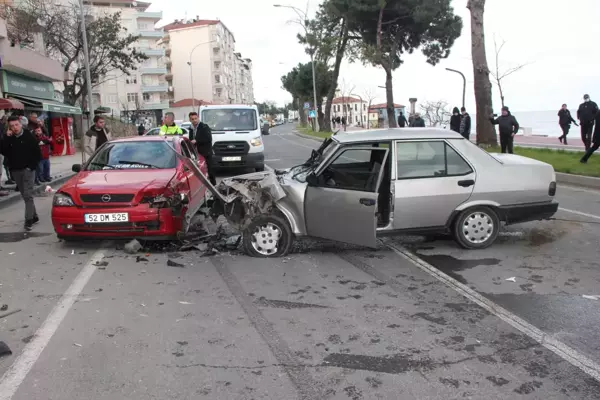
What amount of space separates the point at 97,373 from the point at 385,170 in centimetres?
403

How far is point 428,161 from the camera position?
6.34 m

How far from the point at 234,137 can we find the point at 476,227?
9.48m

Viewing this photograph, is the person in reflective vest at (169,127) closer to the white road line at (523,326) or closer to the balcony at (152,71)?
the white road line at (523,326)

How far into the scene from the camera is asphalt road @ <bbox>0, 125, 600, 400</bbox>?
3271 millimetres

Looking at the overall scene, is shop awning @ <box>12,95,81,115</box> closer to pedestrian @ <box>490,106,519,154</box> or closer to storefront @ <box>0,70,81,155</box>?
storefront @ <box>0,70,81,155</box>

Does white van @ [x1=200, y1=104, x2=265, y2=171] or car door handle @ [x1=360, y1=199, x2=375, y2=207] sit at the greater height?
white van @ [x1=200, y1=104, x2=265, y2=171]

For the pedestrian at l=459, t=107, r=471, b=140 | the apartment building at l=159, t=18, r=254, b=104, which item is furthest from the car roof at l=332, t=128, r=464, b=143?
the apartment building at l=159, t=18, r=254, b=104

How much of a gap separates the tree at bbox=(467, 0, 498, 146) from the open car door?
14895 mm

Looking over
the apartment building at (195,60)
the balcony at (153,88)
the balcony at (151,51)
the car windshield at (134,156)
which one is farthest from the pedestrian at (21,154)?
the apartment building at (195,60)

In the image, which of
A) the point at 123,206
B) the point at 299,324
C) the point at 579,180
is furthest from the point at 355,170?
the point at 579,180

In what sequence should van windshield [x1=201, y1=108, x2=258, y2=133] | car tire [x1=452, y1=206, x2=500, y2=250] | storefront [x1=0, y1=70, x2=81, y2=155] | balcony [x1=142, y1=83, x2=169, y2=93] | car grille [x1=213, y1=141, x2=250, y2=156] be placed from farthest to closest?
1. balcony [x1=142, y1=83, x2=169, y2=93]
2. storefront [x1=0, y1=70, x2=81, y2=155]
3. van windshield [x1=201, y1=108, x2=258, y2=133]
4. car grille [x1=213, y1=141, x2=250, y2=156]
5. car tire [x1=452, y1=206, x2=500, y2=250]

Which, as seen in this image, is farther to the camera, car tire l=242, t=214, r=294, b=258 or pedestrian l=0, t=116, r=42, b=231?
pedestrian l=0, t=116, r=42, b=231

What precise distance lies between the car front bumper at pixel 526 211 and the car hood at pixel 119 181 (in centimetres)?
448

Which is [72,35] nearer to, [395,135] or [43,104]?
[43,104]
